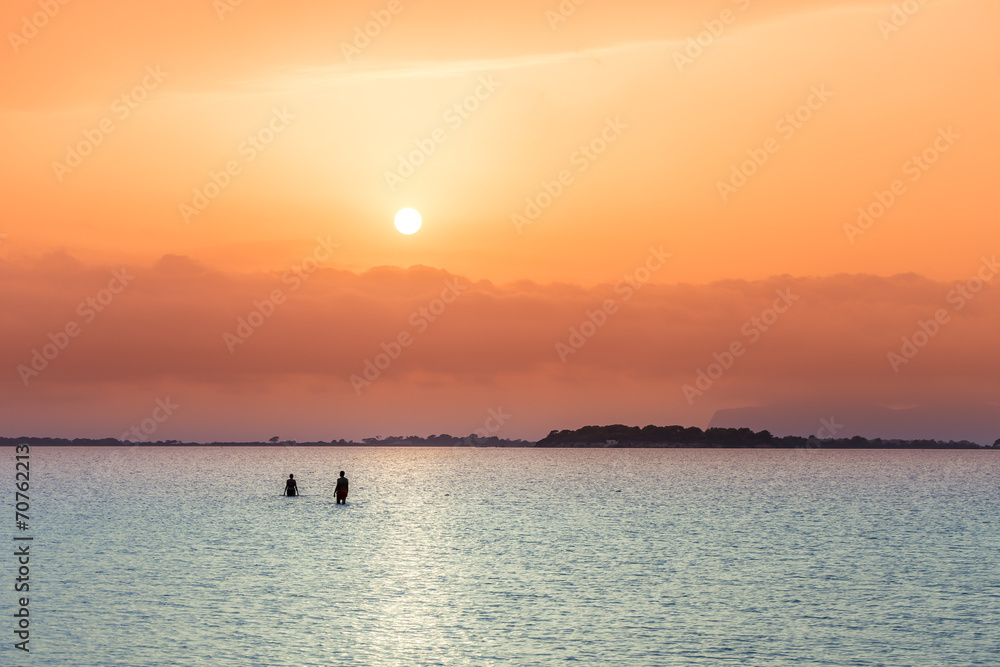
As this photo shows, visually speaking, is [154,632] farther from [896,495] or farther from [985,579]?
[896,495]

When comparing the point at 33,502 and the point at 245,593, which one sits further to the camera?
the point at 33,502

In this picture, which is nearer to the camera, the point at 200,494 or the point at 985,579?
the point at 985,579

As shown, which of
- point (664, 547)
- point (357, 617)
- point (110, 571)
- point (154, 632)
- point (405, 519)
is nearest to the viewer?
point (154, 632)

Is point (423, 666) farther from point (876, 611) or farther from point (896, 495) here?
point (896, 495)

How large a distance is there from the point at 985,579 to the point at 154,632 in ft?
145

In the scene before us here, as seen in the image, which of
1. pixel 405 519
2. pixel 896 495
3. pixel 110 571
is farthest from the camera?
pixel 896 495

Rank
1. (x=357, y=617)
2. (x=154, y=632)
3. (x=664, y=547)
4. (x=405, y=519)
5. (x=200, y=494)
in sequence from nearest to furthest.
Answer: (x=154, y=632) < (x=357, y=617) < (x=664, y=547) < (x=405, y=519) < (x=200, y=494)

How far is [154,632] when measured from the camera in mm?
36000

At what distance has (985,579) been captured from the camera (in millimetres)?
52969

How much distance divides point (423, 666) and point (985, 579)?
37013 millimetres

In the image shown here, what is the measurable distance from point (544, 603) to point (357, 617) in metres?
8.84

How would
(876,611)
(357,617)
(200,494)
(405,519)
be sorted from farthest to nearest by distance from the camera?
1. (200,494)
2. (405,519)
3. (876,611)
4. (357,617)

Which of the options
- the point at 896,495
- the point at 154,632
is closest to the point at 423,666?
the point at 154,632

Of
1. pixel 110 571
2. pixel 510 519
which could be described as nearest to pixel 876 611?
pixel 110 571
